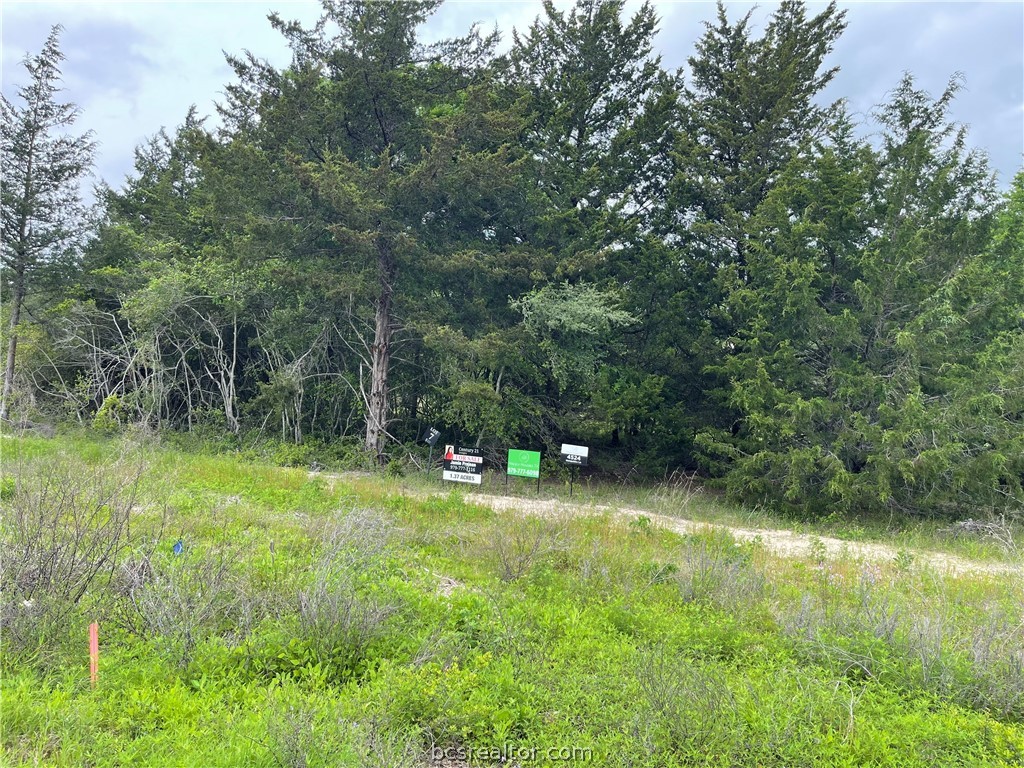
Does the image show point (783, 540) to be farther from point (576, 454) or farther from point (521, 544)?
point (521, 544)

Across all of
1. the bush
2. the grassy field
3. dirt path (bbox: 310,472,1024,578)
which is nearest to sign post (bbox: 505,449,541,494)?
dirt path (bbox: 310,472,1024,578)

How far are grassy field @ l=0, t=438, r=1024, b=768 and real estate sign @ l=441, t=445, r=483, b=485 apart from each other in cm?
499

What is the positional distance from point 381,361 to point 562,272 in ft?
18.5

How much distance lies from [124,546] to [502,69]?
56.0ft

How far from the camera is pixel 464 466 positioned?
11.5 metres

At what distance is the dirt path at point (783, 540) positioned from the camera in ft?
26.0

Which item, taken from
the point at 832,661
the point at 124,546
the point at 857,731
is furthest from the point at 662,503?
the point at 124,546

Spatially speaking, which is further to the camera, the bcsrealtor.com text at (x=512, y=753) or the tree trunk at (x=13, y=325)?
the tree trunk at (x=13, y=325)

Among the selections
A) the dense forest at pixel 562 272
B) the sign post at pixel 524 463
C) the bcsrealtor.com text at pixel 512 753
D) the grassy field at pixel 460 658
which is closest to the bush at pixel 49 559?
the grassy field at pixel 460 658

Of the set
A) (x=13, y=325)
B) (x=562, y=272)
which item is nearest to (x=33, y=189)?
(x=13, y=325)

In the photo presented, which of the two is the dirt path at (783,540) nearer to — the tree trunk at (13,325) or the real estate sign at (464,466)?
the real estate sign at (464,466)

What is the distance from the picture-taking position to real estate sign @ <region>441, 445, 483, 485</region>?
11359mm

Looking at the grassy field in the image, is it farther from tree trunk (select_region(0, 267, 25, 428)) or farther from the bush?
tree trunk (select_region(0, 267, 25, 428))

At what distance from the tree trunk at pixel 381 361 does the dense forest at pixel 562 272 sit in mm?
91
